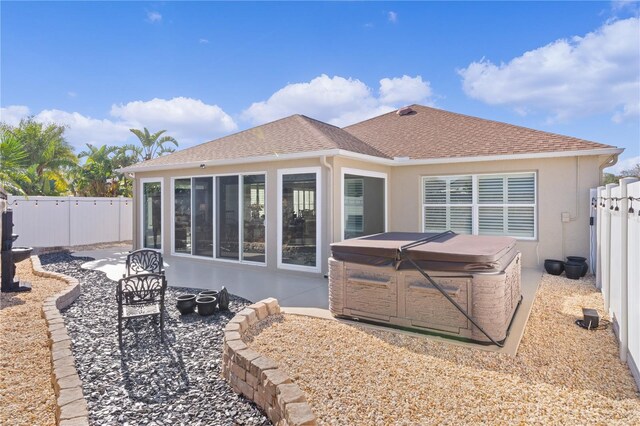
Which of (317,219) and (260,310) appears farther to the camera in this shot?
(317,219)

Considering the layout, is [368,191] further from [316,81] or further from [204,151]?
[316,81]

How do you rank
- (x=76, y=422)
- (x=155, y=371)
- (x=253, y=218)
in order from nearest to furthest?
(x=76, y=422), (x=155, y=371), (x=253, y=218)

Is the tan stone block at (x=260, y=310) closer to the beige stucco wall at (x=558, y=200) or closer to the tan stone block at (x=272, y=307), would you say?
the tan stone block at (x=272, y=307)

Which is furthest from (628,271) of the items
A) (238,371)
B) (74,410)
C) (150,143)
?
(150,143)

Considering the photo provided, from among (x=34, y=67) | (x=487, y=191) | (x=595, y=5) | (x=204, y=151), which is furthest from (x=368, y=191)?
(x=34, y=67)

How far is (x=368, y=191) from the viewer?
995cm

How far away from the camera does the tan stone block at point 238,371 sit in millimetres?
3475

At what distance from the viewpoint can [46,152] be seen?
1966 centimetres

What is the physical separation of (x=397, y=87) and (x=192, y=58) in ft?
33.3

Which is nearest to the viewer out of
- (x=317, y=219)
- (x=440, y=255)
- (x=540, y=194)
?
(x=440, y=255)

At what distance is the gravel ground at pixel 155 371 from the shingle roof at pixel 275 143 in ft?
15.1

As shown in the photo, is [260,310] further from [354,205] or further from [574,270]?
[574,270]

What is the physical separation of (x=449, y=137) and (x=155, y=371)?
1038cm

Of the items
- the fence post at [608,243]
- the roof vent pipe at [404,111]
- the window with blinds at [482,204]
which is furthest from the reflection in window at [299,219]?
the roof vent pipe at [404,111]
